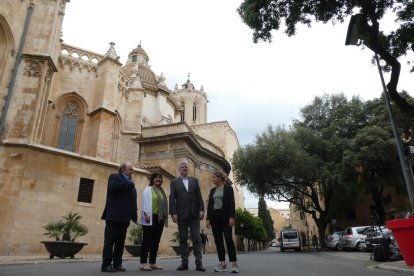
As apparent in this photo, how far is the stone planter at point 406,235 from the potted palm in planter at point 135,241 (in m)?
8.67

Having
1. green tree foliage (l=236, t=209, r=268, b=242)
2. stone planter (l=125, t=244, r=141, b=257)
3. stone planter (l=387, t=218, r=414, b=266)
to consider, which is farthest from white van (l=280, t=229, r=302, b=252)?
stone planter (l=387, t=218, r=414, b=266)

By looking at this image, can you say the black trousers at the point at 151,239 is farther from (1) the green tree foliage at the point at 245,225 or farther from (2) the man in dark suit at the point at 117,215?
(1) the green tree foliage at the point at 245,225

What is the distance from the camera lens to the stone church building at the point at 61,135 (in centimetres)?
1214

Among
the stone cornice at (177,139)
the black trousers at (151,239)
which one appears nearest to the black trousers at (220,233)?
the black trousers at (151,239)

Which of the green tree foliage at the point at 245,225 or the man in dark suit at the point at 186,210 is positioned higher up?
the green tree foliage at the point at 245,225

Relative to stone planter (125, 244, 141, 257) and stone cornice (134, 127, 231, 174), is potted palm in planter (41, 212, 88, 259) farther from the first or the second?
stone cornice (134, 127, 231, 174)

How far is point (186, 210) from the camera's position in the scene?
6.11m

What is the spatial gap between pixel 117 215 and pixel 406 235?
17.9ft

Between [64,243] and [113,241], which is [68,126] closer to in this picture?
[64,243]

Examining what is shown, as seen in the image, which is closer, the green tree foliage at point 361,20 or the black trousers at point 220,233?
the black trousers at point 220,233

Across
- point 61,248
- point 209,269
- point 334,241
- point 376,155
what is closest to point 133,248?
point 61,248

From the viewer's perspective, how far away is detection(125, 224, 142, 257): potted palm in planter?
12.3m

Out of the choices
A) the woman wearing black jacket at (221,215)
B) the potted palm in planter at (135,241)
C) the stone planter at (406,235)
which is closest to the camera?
the woman wearing black jacket at (221,215)

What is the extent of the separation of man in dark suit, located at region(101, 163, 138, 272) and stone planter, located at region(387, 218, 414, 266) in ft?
16.7
